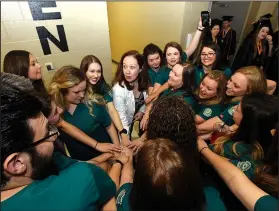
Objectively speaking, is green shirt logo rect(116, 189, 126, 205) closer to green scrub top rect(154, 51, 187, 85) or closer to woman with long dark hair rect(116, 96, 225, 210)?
woman with long dark hair rect(116, 96, 225, 210)

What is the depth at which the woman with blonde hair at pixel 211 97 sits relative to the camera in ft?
5.76

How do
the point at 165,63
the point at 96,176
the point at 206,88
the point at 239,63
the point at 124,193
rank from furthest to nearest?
the point at 239,63
the point at 165,63
the point at 206,88
the point at 124,193
the point at 96,176

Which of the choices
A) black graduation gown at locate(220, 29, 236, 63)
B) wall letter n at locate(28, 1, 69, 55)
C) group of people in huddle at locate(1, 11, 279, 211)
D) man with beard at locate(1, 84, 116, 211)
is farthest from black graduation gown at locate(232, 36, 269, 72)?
man with beard at locate(1, 84, 116, 211)

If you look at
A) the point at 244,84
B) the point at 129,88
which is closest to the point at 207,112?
the point at 244,84

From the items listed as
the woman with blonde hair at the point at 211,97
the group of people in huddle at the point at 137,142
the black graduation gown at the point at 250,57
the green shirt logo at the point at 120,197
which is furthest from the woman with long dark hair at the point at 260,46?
the green shirt logo at the point at 120,197

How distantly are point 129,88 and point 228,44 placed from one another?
2.72 meters

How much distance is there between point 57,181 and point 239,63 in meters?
3.81

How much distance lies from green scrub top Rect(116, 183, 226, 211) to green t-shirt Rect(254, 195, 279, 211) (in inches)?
5.7

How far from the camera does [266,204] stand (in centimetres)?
78

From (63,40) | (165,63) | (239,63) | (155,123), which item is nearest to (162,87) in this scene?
(165,63)

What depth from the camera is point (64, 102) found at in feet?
4.84

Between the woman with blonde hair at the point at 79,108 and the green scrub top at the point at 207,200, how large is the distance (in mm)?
647

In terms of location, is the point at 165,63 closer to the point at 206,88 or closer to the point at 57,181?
the point at 206,88

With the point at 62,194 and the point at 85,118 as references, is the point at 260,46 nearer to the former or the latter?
the point at 85,118
